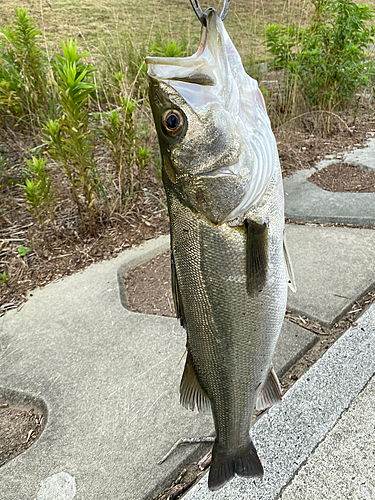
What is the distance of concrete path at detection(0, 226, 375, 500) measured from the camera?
1721mm

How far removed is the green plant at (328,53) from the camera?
4.90 m

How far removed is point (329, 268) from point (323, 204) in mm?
1037

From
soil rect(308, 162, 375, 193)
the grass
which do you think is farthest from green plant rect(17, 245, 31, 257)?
the grass

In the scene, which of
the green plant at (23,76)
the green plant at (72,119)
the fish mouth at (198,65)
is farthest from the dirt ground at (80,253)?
the fish mouth at (198,65)

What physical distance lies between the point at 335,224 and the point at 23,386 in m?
2.74

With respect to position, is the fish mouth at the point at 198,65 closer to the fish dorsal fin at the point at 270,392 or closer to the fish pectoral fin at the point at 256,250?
the fish pectoral fin at the point at 256,250

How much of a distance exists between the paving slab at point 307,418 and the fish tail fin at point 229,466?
1.05 ft

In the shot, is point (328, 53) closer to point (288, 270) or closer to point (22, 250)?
point (22, 250)

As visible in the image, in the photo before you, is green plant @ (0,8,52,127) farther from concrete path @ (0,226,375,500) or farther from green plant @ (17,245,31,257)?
concrete path @ (0,226,375,500)

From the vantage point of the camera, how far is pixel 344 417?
6.01ft

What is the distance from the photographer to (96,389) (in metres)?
2.10

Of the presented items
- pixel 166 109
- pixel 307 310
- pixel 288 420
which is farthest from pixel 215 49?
pixel 307 310

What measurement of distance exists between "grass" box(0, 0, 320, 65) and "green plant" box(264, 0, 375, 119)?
2.74 ft

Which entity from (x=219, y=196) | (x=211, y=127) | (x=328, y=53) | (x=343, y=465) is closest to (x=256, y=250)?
(x=219, y=196)
